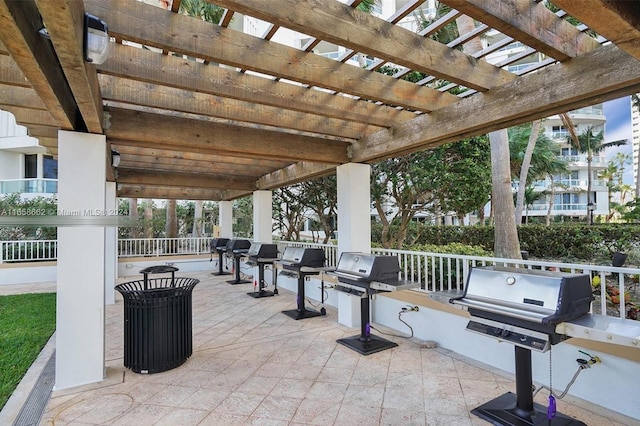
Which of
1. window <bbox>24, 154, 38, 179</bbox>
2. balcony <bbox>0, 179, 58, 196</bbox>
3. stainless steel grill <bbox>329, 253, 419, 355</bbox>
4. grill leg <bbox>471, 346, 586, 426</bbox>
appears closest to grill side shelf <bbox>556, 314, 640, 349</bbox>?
grill leg <bbox>471, 346, 586, 426</bbox>

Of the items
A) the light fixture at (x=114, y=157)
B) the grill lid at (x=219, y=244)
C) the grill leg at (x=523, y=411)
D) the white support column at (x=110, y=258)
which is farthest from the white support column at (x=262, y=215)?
the grill leg at (x=523, y=411)

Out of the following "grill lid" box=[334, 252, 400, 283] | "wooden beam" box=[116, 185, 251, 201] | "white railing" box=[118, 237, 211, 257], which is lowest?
"white railing" box=[118, 237, 211, 257]

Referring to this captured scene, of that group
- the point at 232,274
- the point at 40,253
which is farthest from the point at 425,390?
the point at 40,253

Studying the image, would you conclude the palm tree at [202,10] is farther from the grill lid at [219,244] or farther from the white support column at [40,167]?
the white support column at [40,167]

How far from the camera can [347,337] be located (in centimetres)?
443

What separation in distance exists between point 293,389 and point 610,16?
10.5 feet

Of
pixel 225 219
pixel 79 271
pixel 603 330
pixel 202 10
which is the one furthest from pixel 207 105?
pixel 225 219

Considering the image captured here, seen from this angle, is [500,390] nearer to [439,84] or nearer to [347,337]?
[347,337]

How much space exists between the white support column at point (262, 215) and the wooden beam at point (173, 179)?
664 mm

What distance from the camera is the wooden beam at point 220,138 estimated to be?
353 centimetres

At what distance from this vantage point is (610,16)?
140cm

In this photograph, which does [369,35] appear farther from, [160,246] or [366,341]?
[160,246]

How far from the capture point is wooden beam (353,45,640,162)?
2232 millimetres

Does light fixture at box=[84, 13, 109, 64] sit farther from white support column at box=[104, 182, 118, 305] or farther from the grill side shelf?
white support column at box=[104, 182, 118, 305]
